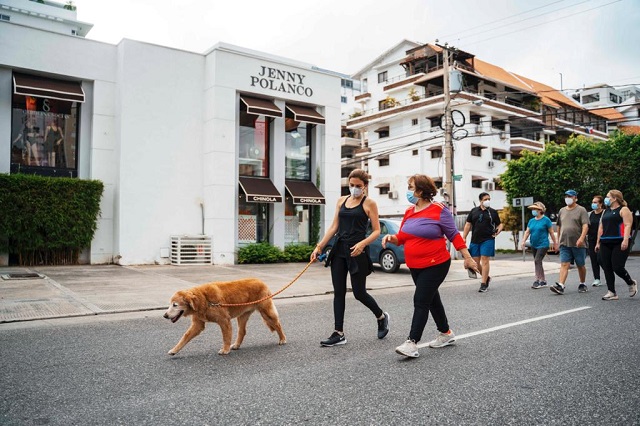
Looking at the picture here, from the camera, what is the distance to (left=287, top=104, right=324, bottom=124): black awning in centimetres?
1920

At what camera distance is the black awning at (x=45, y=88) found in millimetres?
14672

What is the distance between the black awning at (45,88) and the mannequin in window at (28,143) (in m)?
1.26

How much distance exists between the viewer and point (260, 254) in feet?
59.2

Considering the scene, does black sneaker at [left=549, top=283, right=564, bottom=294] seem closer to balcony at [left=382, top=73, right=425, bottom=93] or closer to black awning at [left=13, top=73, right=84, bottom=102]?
black awning at [left=13, top=73, right=84, bottom=102]

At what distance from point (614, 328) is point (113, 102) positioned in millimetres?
16010

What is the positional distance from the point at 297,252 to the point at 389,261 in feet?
16.4

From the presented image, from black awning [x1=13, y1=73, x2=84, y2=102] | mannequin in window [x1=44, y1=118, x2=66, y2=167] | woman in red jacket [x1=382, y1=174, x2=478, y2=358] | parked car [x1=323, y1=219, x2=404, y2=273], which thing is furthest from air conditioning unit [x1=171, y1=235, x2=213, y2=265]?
woman in red jacket [x1=382, y1=174, x2=478, y2=358]

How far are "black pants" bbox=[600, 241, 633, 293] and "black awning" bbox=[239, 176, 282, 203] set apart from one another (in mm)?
11497

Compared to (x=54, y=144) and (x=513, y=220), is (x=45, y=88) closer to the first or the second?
Answer: (x=54, y=144)

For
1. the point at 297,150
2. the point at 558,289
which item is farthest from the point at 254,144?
the point at 558,289

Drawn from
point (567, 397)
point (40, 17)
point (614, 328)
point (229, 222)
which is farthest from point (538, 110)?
point (567, 397)

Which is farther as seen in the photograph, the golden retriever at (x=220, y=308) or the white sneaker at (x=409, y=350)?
the golden retriever at (x=220, y=308)

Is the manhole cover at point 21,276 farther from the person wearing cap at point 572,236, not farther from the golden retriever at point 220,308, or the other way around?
the person wearing cap at point 572,236

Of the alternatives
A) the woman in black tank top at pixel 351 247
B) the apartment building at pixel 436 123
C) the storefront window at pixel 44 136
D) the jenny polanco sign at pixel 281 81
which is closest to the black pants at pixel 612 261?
the woman in black tank top at pixel 351 247
